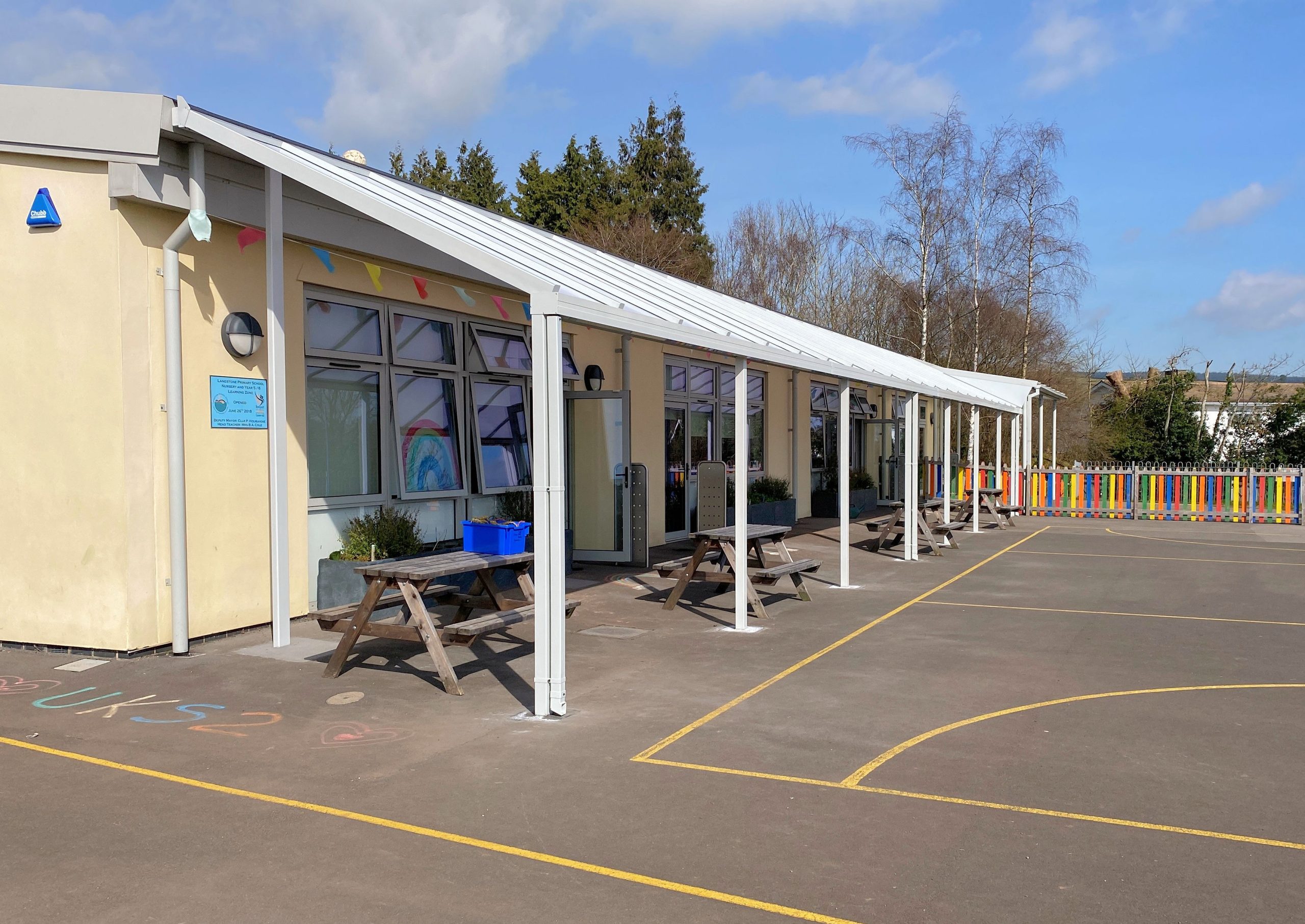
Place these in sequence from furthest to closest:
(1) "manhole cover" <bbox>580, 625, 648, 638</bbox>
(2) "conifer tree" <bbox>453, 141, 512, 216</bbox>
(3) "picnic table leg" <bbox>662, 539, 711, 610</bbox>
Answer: (2) "conifer tree" <bbox>453, 141, 512, 216</bbox> → (3) "picnic table leg" <bbox>662, 539, 711, 610</bbox> → (1) "manhole cover" <bbox>580, 625, 648, 638</bbox>

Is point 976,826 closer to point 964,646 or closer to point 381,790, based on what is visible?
point 381,790

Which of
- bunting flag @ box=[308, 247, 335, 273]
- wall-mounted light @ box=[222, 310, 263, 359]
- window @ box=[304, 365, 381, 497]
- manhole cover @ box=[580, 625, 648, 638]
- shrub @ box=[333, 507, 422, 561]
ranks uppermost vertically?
bunting flag @ box=[308, 247, 335, 273]

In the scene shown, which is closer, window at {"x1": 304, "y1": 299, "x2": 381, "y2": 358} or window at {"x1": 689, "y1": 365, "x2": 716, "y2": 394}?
window at {"x1": 304, "y1": 299, "x2": 381, "y2": 358}

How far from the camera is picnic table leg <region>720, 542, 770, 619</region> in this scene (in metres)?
8.55

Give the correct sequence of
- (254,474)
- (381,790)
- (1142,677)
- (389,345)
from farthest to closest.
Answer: (389,345) → (254,474) → (1142,677) → (381,790)

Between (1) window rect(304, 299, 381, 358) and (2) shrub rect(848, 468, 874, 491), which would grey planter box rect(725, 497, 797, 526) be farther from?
(1) window rect(304, 299, 381, 358)

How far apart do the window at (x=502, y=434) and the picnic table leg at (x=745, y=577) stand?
9.88 feet

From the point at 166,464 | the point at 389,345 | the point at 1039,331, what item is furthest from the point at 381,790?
the point at 1039,331

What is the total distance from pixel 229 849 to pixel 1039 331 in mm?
30544

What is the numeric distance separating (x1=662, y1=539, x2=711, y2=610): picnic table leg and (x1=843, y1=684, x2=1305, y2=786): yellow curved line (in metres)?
3.55

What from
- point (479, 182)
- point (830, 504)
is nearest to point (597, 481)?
point (830, 504)

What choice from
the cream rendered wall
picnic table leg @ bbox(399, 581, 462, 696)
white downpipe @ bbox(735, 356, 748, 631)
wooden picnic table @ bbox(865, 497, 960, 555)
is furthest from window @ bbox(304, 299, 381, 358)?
wooden picnic table @ bbox(865, 497, 960, 555)

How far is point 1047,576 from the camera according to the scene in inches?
472

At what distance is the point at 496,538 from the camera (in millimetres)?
7965
